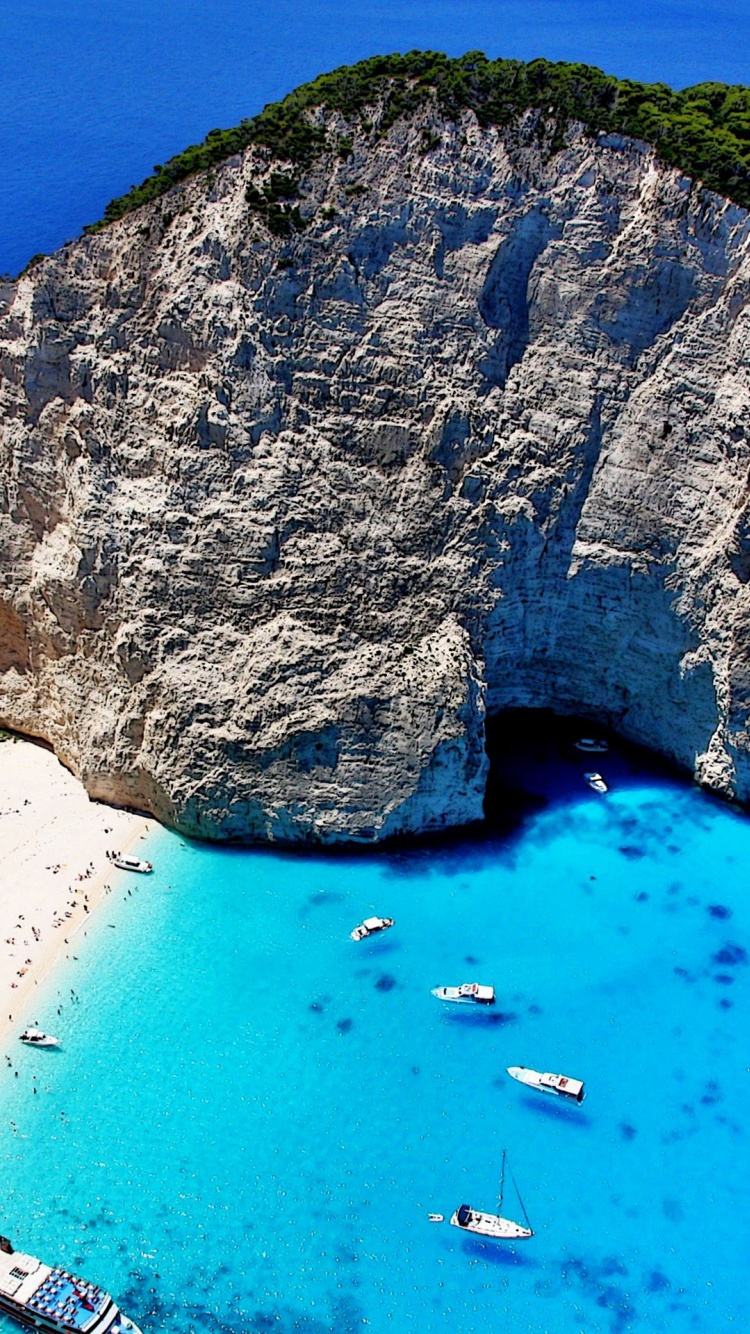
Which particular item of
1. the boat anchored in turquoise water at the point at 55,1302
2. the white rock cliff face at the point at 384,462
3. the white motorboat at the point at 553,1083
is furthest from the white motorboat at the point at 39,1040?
the white motorboat at the point at 553,1083

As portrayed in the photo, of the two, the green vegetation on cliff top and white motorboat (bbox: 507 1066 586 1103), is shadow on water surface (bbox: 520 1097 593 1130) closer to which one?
white motorboat (bbox: 507 1066 586 1103)

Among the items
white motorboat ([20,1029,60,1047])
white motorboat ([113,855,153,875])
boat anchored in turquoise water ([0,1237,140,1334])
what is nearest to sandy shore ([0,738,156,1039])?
white motorboat ([113,855,153,875])

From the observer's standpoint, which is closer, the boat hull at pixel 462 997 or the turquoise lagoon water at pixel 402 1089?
the turquoise lagoon water at pixel 402 1089

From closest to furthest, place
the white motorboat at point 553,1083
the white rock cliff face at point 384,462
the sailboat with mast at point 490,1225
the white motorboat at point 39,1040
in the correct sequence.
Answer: the sailboat with mast at point 490,1225, the white motorboat at point 553,1083, the white motorboat at point 39,1040, the white rock cliff face at point 384,462

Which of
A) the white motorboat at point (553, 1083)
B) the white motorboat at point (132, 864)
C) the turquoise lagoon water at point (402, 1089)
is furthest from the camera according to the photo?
the white motorboat at point (132, 864)

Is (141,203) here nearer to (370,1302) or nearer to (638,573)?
(638,573)

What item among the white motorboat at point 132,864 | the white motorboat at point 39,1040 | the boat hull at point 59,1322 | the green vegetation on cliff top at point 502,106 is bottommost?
the boat hull at point 59,1322

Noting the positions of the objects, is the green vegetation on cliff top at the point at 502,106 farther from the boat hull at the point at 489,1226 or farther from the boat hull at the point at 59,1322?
the boat hull at the point at 59,1322
